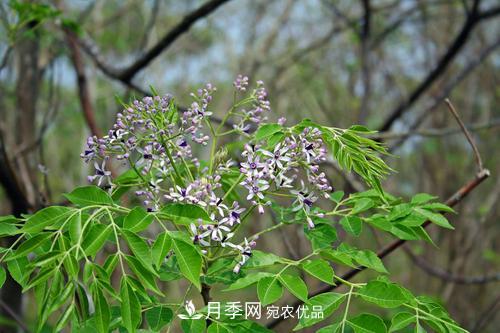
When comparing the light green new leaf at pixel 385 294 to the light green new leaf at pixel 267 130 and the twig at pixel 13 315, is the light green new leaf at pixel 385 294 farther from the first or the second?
the twig at pixel 13 315

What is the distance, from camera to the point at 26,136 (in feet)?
11.0

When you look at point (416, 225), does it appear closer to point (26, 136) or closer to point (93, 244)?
point (93, 244)

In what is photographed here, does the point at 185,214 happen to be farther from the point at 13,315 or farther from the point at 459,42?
the point at 459,42

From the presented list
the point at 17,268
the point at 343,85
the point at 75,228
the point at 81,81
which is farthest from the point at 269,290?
the point at 343,85

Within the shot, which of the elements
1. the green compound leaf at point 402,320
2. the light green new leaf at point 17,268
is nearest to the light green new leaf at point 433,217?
the green compound leaf at point 402,320

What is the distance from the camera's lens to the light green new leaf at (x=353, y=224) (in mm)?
1291

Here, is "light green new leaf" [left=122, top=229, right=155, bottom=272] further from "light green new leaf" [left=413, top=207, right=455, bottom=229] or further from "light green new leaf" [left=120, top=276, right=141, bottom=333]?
"light green new leaf" [left=413, top=207, right=455, bottom=229]

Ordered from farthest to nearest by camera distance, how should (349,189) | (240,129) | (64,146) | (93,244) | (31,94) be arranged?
(64,146) → (31,94) → (349,189) → (240,129) → (93,244)

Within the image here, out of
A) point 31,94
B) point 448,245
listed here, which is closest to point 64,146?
point 448,245

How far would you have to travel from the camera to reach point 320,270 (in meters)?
1.10

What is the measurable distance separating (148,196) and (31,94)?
238cm

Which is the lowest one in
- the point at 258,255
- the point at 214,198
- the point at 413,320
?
the point at 413,320

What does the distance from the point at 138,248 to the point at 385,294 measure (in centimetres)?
48

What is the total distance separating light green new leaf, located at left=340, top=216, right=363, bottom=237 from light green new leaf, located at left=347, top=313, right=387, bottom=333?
9.3 inches
